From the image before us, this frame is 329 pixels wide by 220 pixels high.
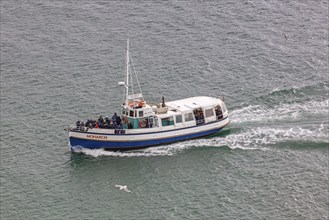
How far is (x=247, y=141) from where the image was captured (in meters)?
94.5

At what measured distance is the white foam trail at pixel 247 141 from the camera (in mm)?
93438

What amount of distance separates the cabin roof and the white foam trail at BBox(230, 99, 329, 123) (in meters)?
4.49

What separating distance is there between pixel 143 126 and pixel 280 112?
20.7 metres

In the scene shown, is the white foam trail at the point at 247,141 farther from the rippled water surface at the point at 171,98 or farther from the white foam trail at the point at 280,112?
the white foam trail at the point at 280,112

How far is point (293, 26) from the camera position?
127 metres

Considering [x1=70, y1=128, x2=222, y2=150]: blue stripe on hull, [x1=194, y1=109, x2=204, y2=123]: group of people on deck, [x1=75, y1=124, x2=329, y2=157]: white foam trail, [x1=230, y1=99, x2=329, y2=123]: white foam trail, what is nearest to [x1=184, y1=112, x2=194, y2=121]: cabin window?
[x1=194, y1=109, x2=204, y2=123]: group of people on deck

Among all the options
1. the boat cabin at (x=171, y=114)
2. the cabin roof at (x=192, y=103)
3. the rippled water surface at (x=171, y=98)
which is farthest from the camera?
the cabin roof at (x=192, y=103)

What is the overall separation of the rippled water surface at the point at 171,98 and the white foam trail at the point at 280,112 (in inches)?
5.9

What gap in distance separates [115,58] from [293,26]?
111 feet

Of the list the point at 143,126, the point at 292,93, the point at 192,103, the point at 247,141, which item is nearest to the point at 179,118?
the point at 192,103

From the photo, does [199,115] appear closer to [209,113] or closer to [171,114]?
[209,113]

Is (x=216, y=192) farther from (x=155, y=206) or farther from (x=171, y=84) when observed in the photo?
(x=171, y=84)

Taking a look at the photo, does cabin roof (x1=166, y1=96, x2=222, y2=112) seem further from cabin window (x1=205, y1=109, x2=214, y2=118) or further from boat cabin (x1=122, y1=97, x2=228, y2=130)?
cabin window (x1=205, y1=109, x2=214, y2=118)

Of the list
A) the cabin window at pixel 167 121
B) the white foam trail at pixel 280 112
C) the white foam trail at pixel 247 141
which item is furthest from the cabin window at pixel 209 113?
the cabin window at pixel 167 121
